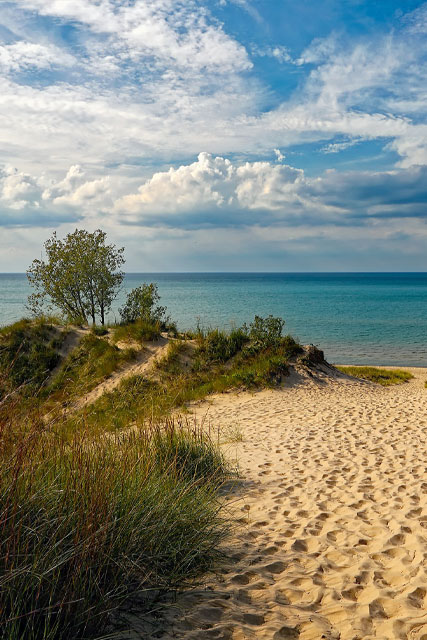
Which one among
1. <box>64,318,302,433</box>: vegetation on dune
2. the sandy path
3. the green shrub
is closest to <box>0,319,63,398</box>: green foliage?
the sandy path

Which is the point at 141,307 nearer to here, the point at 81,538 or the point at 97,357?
the point at 97,357

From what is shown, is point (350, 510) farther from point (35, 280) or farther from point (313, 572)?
point (35, 280)

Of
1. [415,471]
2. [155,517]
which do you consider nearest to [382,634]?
[155,517]

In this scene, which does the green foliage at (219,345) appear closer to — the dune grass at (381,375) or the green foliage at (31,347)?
the green foliage at (31,347)

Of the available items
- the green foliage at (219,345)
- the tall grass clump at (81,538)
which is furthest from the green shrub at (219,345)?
the tall grass clump at (81,538)

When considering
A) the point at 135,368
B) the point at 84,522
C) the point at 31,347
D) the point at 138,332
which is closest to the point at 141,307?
the point at 138,332

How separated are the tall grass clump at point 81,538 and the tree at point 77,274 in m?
20.6

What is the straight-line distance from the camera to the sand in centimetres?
404

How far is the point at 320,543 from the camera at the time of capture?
5672 mm

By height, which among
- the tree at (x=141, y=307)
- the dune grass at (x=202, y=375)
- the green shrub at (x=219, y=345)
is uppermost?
the tree at (x=141, y=307)

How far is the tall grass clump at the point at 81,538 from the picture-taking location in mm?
3178

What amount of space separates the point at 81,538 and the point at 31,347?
18.2 m

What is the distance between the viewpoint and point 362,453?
9.62 m

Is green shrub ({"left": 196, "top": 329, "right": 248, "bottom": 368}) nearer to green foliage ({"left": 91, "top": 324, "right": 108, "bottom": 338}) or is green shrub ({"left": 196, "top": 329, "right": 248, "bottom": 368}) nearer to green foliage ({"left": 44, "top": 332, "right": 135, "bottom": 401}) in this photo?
green foliage ({"left": 44, "top": 332, "right": 135, "bottom": 401})
